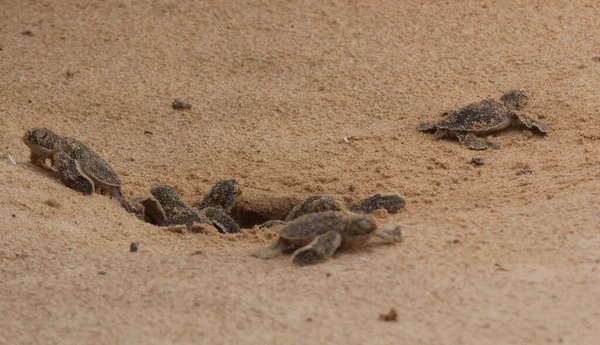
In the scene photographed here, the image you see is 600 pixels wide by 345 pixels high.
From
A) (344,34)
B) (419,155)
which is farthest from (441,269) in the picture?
(344,34)

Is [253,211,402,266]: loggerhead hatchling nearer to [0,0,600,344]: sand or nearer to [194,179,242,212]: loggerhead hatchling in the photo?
[0,0,600,344]: sand

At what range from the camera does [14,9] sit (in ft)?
28.3

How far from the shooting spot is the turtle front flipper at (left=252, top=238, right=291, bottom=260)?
424cm

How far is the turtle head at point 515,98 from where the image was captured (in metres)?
6.32

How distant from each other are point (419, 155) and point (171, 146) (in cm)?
177

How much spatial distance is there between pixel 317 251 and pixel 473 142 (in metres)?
2.33

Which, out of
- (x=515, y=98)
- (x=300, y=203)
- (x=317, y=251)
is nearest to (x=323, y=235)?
(x=317, y=251)

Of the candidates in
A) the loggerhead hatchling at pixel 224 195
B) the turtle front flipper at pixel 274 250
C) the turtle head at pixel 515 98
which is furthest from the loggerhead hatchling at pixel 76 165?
the turtle head at pixel 515 98

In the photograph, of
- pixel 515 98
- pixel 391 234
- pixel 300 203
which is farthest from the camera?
pixel 515 98

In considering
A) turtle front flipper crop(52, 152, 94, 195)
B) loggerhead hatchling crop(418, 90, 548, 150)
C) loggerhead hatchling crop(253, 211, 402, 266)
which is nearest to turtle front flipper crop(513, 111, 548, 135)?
loggerhead hatchling crop(418, 90, 548, 150)

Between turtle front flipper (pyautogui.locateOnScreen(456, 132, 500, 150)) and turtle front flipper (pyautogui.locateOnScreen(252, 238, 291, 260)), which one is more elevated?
turtle front flipper (pyautogui.locateOnScreen(456, 132, 500, 150))

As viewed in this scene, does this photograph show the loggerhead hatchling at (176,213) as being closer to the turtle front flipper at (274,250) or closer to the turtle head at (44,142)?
the turtle head at (44,142)

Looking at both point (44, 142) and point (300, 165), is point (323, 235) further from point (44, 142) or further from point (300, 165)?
point (44, 142)

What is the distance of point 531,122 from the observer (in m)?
6.07
